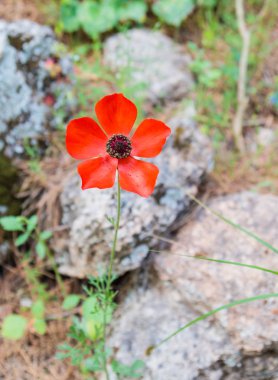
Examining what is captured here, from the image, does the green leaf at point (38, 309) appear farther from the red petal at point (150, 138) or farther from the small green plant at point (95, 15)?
the small green plant at point (95, 15)

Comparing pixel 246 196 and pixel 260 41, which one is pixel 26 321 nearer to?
pixel 246 196

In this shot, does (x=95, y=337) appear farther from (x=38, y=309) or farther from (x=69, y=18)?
(x=69, y=18)

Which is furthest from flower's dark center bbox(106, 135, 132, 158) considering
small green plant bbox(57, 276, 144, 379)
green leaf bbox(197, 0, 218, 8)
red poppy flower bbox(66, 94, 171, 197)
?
green leaf bbox(197, 0, 218, 8)

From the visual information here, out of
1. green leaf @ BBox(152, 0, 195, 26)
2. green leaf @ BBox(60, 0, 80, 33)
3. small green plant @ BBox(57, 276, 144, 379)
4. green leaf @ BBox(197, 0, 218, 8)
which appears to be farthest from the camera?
green leaf @ BBox(197, 0, 218, 8)

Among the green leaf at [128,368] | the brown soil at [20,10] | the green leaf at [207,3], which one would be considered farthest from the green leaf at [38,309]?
the green leaf at [207,3]

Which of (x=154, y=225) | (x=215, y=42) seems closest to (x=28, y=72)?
(x=154, y=225)

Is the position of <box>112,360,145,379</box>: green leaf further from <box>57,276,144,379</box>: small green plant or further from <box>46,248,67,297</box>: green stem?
<box>46,248,67,297</box>: green stem
